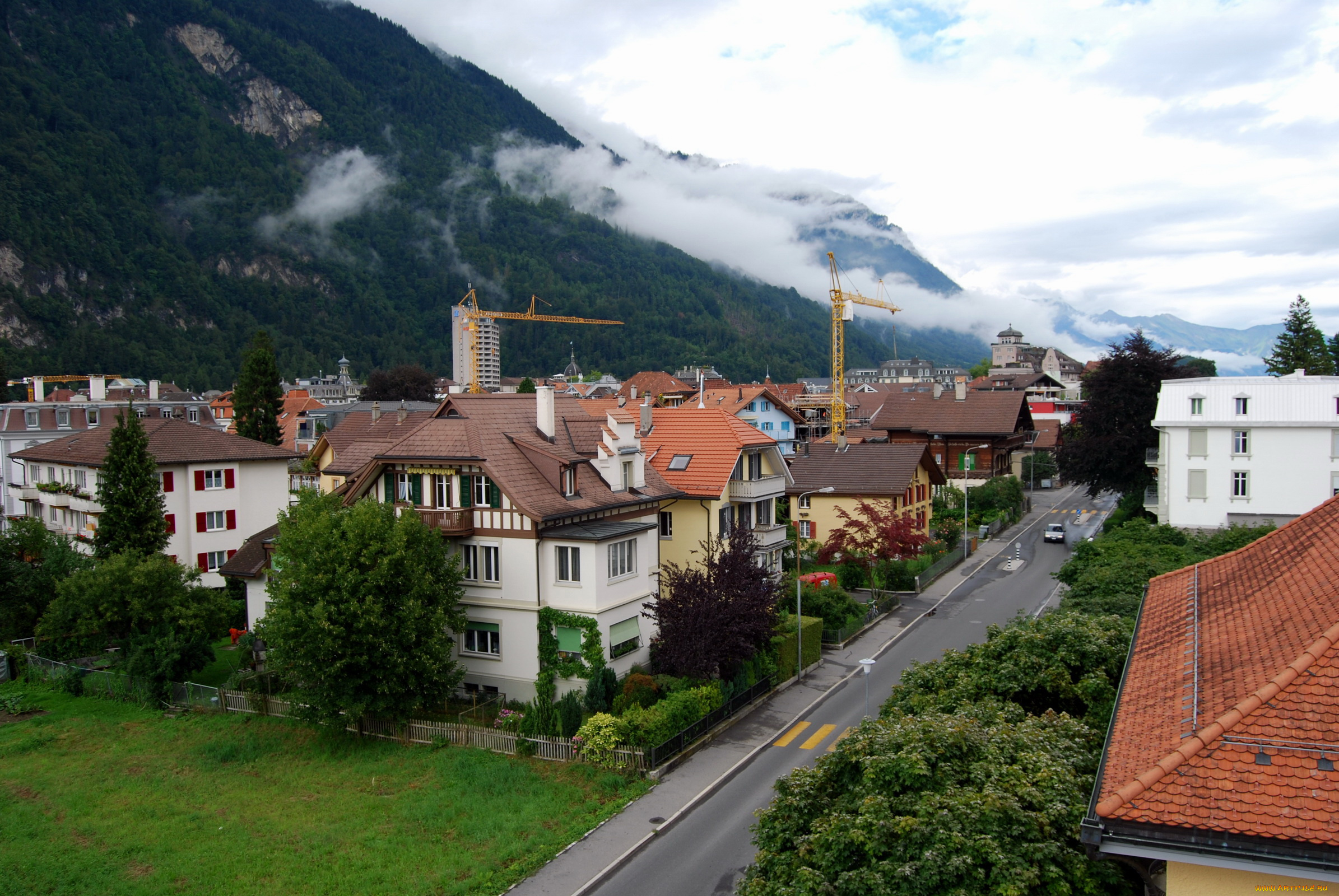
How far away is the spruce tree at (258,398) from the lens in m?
68.5

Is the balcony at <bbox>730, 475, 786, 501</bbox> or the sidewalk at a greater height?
the balcony at <bbox>730, 475, 786, 501</bbox>

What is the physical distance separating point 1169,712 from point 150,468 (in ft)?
132

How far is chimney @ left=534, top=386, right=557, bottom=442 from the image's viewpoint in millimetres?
33875

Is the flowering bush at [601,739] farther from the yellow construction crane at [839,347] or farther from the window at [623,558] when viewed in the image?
the yellow construction crane at [839,347]

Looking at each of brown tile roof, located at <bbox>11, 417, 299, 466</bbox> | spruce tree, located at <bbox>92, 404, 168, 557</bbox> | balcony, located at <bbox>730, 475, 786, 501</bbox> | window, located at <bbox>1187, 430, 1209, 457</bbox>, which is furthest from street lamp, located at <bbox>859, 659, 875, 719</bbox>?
brown tile roof, located at <bbox>11, 417, 299, 466</bbox>

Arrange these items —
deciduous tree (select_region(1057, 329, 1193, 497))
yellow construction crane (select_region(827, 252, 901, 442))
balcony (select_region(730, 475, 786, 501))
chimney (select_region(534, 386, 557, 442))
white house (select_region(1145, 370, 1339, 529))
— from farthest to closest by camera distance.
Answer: yellow construction crane (select_region(827, 252, 901, 442)) < deciduous tree (select_region(1057, 329, 1193, 497)) < white house (select_region(1145, 370, 1339, 529)) < balcony (select_region(730, 475, 786, 501)) < chimney (select_region(534, 386, 557, 442))

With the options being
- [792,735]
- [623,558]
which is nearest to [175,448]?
[623,558]

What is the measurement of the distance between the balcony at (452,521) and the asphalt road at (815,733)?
12.5 metres

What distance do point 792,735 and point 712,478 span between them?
40.1ft

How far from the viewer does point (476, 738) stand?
26.1m

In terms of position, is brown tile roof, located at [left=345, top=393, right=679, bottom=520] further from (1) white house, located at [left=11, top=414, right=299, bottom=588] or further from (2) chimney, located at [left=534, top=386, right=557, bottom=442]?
(1) white house, located at [left=11, top=414, right=299, bottom=588]

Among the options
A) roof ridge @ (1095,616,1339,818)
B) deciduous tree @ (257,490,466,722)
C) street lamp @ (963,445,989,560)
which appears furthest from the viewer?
street lamp @ (963,445,989,560)

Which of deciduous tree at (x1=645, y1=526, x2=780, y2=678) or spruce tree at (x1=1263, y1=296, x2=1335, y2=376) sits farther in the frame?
spruce tree at (x1=1263, y1=296, x2=1335, y2=376)

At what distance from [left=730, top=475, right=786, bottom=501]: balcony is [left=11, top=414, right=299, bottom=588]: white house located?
1008 inches
